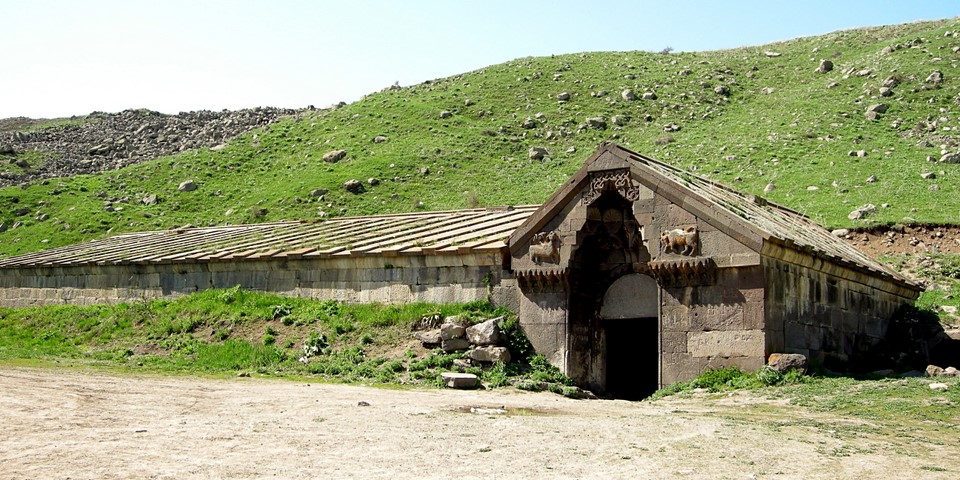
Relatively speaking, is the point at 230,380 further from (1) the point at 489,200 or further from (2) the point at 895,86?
(2) the point at 895,86

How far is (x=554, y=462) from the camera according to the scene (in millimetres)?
8477

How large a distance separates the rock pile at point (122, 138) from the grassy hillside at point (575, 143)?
3513mm

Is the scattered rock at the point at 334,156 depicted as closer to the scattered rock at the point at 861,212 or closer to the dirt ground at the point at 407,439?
the scattered rock at the point at 861,212

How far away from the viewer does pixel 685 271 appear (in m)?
15.8

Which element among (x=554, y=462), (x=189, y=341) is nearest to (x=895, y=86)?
(x=189, y=341)

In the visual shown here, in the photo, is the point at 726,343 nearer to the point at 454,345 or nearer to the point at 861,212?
the point at 454,345

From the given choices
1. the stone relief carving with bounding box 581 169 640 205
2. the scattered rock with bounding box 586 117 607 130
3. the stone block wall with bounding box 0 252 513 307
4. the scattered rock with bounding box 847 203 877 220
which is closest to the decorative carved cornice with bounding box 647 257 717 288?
the stone relief carving with bounding box 581 169 640 205

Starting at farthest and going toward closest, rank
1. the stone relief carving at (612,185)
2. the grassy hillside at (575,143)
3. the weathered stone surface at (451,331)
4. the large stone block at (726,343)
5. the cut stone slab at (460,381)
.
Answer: the grassy hillside at (575,143)
the weathered stone surface at (451,331)
the stone relief carving at (612,185)
the cut stone slab at (460,381)
the large stone block at (726,343)

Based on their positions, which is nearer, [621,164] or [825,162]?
[621,164]

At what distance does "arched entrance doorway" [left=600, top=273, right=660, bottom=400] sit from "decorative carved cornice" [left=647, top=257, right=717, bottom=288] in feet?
3.70

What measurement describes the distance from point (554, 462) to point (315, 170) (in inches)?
1562

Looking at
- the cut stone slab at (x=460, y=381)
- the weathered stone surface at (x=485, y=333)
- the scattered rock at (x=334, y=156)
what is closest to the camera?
the cut stone slab at (x=460, y=381)

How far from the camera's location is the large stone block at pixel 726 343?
15.0 metres

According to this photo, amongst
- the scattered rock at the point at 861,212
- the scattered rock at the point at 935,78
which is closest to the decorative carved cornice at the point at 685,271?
the scattered rock at the point at 861,212
